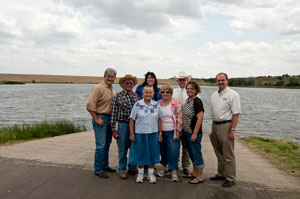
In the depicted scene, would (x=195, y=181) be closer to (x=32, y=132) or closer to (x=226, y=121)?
(x=226, y=121)

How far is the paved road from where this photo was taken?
403cm

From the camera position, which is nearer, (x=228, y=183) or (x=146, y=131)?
(x=228, y=183)

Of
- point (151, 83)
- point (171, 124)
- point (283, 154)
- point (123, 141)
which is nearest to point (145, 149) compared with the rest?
point (123, 141)

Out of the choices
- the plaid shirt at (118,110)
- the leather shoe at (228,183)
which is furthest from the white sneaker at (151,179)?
the leather shoe at (228,183)

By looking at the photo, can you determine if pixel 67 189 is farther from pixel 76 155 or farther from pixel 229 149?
pixel 229 149

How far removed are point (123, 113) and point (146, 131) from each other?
22.7 inches

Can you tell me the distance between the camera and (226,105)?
458cm

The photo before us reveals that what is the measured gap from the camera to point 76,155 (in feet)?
20.4

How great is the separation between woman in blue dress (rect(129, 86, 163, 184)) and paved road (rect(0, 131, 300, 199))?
0.40 meters

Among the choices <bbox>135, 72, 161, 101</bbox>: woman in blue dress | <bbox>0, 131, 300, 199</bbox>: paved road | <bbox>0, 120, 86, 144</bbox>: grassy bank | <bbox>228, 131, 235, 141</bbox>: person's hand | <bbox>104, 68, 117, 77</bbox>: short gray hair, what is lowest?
<bbox>0, 120, 86, 144</bbox>: grassy bank

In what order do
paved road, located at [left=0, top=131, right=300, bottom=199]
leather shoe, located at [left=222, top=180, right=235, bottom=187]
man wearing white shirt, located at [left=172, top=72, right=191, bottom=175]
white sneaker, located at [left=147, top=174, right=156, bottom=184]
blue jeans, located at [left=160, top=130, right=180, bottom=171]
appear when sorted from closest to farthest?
paved road, located at [left=0, top=131, right=300, bottom=199], leather shoe, located at [left=222, top=180, right=235, bottom=187], white sneaker, located at [left=147, top=174, right=156, bottom=184], blue jeans, located at [left=160, top=130, right=180, bottom=171], man wearing white shirt, located at [left=172, top=72, right=191, bottom=175]

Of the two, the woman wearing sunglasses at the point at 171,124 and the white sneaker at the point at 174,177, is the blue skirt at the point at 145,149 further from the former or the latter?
the white sneaker at the point at 174,177

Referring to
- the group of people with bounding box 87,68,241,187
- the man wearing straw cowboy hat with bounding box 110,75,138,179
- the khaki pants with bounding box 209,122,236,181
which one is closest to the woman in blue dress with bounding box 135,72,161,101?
the group of people with bounding box 87,68,241,187

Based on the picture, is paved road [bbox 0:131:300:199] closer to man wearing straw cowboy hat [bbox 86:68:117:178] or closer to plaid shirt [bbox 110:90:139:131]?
man wearing straw cowboy hat [bbox 86:68:117:178]
